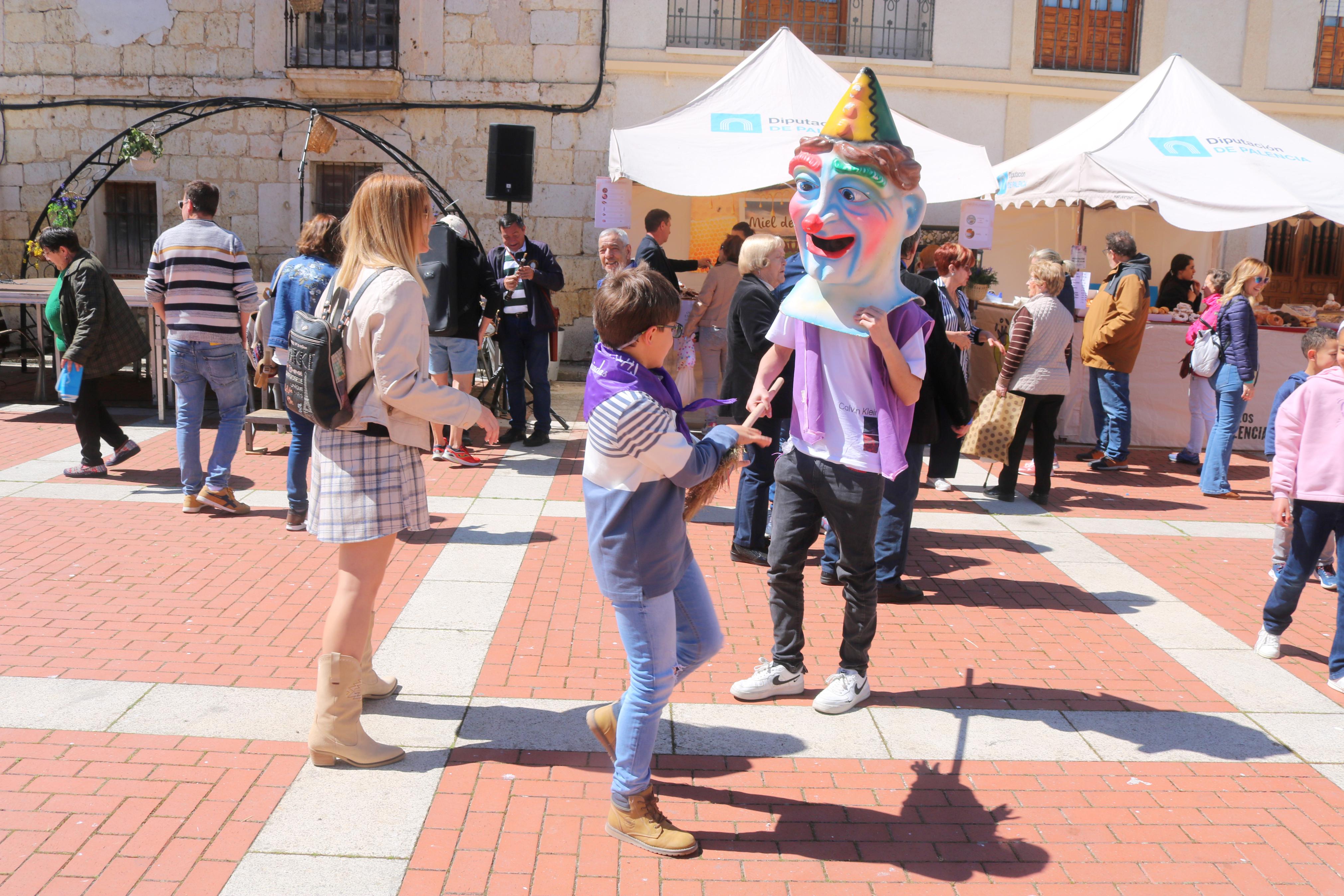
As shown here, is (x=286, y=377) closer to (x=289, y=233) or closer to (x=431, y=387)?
(x=431, y=387)

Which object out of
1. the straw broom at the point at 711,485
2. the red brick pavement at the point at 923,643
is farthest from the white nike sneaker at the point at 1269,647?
the straw broom at the point at 711,485

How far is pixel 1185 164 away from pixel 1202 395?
2.23 metres

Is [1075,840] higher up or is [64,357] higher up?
[64,357]

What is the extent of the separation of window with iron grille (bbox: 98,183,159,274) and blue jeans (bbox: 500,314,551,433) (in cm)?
821

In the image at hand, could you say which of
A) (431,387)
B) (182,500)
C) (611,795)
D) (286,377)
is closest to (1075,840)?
A: (611,795)

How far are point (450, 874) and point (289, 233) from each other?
501 inches

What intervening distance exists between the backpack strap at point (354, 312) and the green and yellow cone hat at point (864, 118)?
1655 mm

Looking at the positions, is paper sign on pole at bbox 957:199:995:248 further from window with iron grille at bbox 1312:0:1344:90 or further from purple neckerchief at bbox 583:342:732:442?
purple neckerchief at bbox 583:342:732:442

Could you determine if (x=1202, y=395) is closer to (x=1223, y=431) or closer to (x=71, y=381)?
(x=1223, y=431)

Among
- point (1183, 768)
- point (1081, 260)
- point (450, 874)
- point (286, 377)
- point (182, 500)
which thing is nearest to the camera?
point (450, 874)

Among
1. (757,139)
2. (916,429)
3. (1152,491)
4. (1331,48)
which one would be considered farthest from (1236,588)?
(1331,48)

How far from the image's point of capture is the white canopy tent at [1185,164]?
941 centimetres

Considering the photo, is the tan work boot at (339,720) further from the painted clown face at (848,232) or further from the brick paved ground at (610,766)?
the painted clown face at (848,232)

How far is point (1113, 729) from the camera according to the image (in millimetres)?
4168
